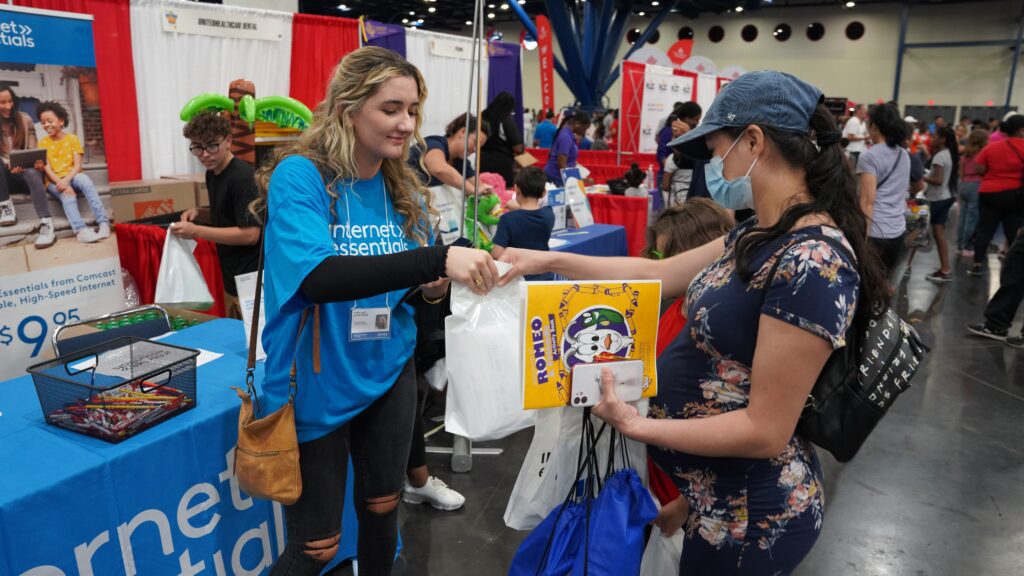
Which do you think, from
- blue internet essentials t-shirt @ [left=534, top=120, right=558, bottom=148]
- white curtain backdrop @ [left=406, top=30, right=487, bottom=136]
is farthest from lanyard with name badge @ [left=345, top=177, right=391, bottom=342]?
blue internet essentials t-shirt @ [left=534, top=120, right=558, bottom=148]

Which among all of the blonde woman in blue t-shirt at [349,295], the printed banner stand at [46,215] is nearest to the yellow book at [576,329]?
the blonde woman in blue t-shirt at [349,295]

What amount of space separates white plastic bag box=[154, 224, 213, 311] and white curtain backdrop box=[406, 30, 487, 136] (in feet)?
12.3

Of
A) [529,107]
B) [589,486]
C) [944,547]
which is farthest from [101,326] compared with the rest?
[529,107]

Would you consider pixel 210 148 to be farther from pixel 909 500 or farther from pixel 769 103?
pixel 909 500

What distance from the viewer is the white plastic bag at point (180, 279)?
2.74 metres

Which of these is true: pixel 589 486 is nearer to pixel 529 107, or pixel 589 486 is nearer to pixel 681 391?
pixel 681 391

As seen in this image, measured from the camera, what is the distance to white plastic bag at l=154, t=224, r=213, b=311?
2.74m

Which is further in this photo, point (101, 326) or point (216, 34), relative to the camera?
point (216, 34)

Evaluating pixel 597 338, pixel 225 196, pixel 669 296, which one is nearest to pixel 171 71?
pixel 225 196

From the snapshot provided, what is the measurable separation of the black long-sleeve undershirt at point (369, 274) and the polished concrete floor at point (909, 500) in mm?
1377

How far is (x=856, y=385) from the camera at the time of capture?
113cm

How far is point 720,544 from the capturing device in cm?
121

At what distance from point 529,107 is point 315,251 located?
24737mm

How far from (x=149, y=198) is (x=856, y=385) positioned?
4.05 meters
